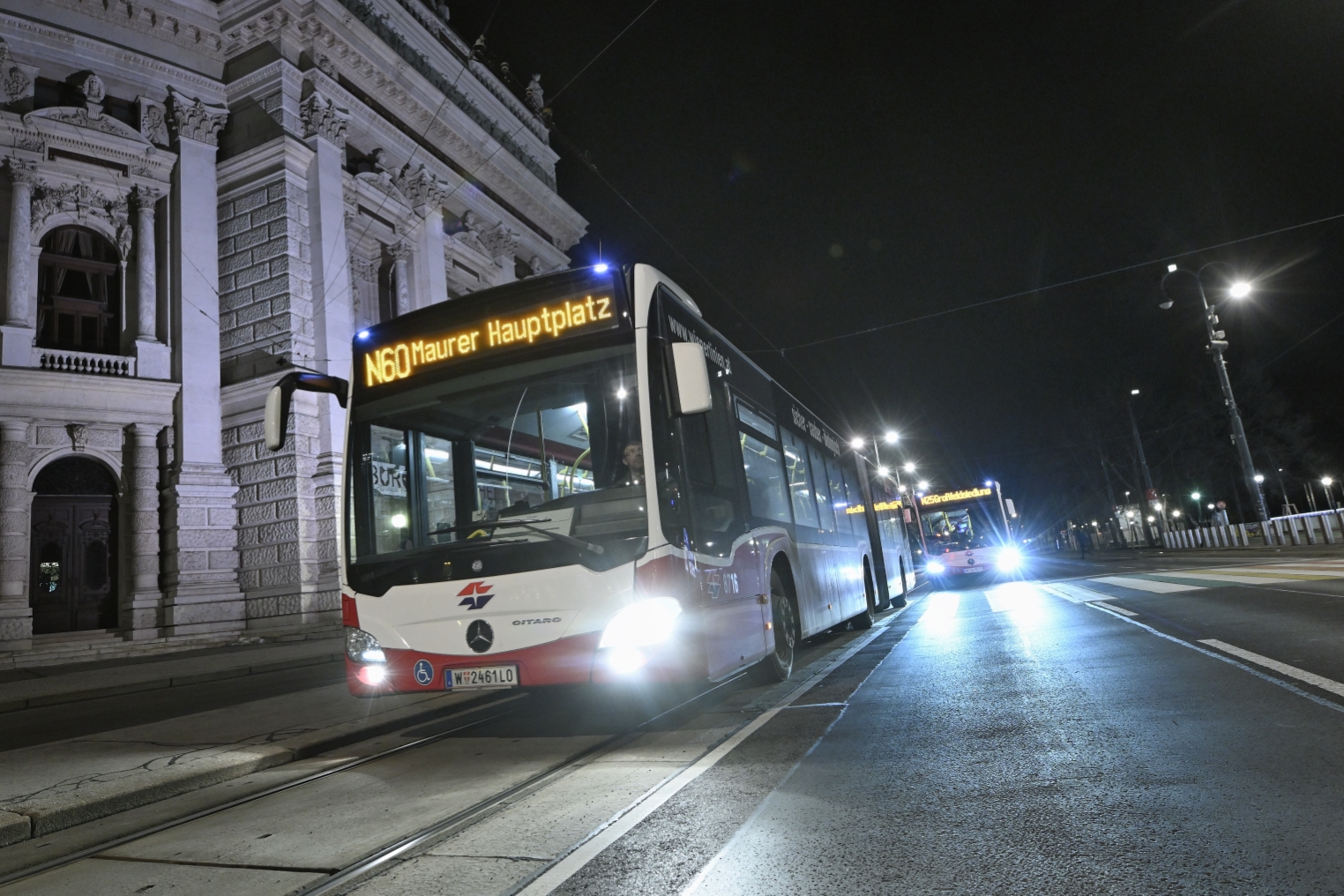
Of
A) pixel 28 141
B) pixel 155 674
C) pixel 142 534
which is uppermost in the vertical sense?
pixel 28 141

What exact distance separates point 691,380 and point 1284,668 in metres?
4.29

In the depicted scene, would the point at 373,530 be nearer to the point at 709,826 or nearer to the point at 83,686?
the point at 709,826

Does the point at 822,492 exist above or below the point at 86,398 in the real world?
below

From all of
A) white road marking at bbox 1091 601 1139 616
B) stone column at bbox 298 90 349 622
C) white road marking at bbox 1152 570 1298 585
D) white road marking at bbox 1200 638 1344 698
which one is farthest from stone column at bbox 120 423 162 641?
white road marking at bbox 1152 570 1298 585

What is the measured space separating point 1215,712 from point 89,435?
21731mm

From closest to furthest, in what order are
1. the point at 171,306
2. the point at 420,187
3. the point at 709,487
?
1. the point at 709,487
2. the point at 171,306
3. the point at 420,187

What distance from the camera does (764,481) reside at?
7.95 metres

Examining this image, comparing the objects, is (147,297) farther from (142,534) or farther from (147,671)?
(147,671)

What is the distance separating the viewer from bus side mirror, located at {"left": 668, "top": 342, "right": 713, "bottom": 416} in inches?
215

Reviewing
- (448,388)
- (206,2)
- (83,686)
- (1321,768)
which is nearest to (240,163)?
(206,2)

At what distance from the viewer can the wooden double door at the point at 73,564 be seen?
60.0 feet

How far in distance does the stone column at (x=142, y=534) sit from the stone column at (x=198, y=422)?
0.29 metres

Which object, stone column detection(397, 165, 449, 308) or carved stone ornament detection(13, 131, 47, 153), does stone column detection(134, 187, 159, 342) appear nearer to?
carved stone ornament detection(13, 131, 47, 153)

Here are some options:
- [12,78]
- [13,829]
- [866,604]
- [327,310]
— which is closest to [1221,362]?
[866,604]
